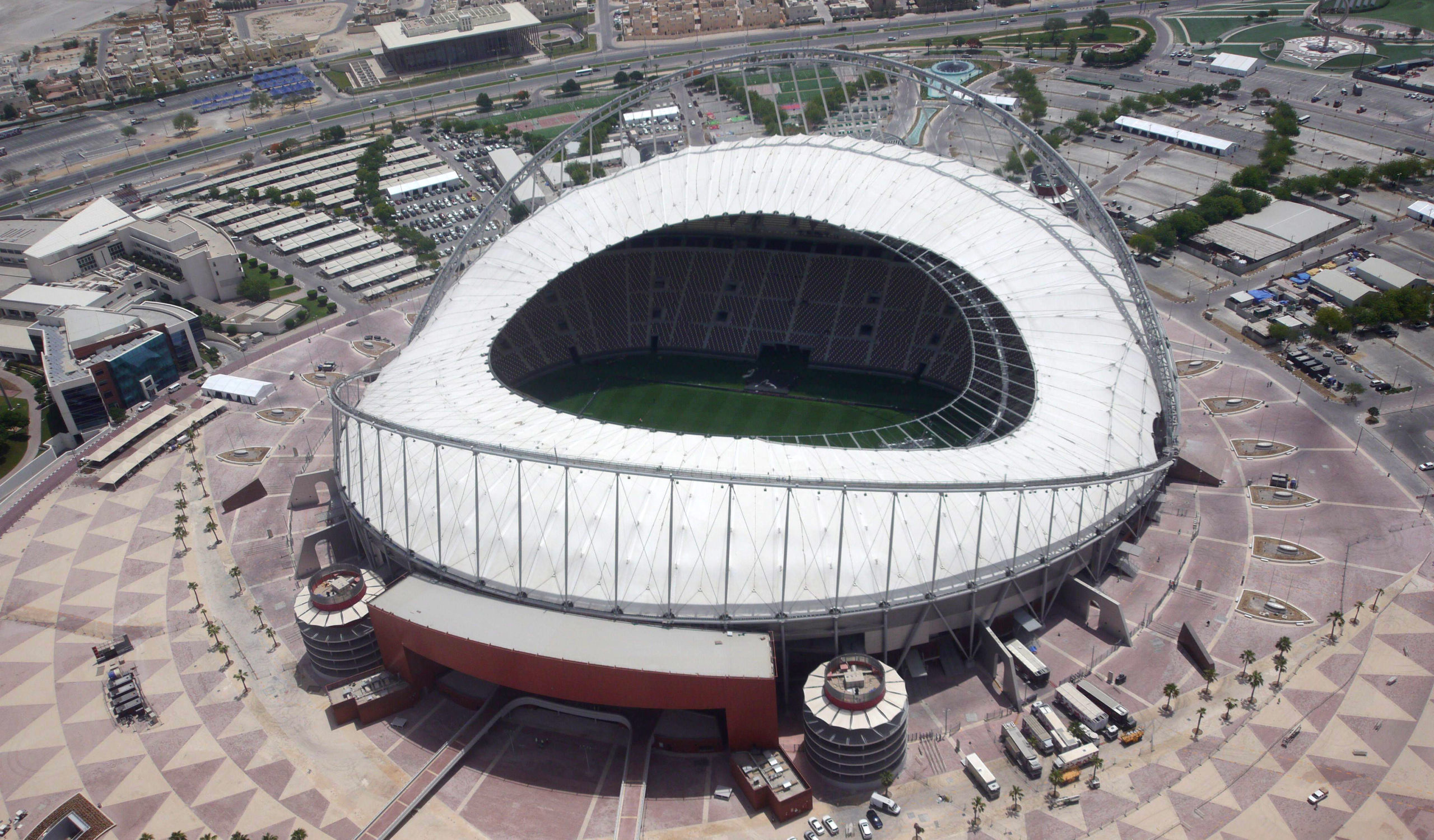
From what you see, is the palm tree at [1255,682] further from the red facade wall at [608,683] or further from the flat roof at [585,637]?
the flat roof at [585,637]

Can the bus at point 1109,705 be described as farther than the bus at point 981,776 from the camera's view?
Yes

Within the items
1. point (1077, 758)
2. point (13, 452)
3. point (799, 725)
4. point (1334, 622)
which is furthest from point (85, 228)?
point (1334, 622)

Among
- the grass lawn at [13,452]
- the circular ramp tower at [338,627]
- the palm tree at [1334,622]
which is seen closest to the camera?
the palm tree at [1334,622]

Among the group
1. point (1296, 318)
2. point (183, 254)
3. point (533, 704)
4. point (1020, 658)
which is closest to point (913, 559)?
point (1020, 658)

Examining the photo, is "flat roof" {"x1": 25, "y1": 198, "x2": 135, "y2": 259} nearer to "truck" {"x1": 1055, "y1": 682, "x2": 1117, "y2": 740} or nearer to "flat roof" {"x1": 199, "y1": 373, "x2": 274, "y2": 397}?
"flat roof" {"x1": 199, "y1": 373, "x2": 274, "y2": 397}

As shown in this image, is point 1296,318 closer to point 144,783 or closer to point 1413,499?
point 1413,499

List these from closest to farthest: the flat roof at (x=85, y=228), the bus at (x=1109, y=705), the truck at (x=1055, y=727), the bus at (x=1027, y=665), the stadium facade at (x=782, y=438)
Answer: the truck at (x=1055, y=727), the bus at (x=1109, y=705), the stadium facade at (x=782, y=438), the bus at (x=1027, y=665), the flat roof at (x=85, y=228)

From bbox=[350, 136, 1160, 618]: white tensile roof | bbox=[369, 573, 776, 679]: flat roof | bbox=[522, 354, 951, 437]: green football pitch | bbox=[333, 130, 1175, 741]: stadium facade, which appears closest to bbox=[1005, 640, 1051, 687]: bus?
bbox=[333, 130, 1175, 741]: stadium facade

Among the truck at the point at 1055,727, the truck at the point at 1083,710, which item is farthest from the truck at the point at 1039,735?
the truck at the point at 1083,710
